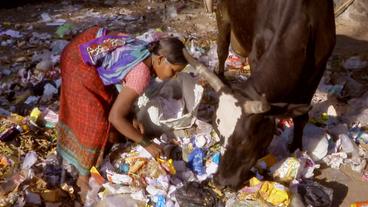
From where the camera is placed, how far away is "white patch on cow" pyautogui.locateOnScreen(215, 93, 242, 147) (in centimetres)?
321

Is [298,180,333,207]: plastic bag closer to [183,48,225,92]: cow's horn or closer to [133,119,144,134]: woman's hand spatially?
[183,48,225,92]: cow's horn

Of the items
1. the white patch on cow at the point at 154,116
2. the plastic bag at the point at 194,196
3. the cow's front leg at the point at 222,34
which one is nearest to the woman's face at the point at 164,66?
the plastic bag at the point at 194,196

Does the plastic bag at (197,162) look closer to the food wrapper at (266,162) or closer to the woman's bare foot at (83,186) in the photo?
the food wrapper at (266,162)

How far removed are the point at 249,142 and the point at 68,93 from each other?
1298 mm

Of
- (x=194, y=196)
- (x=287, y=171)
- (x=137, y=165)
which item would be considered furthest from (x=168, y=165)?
(x=287, y=171)

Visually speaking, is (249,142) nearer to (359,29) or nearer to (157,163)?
(157,163)

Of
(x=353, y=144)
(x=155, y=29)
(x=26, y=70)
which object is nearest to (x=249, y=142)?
(x=353, y=144)

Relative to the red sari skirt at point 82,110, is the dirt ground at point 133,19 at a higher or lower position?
lower

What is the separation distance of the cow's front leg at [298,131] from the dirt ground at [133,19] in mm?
2282

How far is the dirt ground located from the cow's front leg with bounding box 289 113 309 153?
2.28 metres

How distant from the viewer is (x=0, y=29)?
6.67 metres

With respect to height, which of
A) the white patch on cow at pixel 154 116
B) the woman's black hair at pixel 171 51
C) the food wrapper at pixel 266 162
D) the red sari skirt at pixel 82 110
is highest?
the woman's black hair at pixel 171 51

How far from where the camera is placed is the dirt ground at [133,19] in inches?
247

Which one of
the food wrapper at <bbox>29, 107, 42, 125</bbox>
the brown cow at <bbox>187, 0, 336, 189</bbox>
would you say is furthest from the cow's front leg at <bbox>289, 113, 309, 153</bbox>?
the food wrapper at <bbox>29, 107, 42, 125</bbox>
